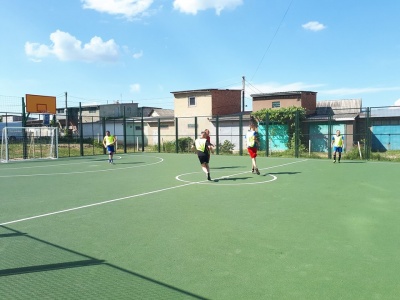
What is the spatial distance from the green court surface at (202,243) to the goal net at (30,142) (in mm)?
13414

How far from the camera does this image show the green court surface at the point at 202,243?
156 inches

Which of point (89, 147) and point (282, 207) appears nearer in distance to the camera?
point (282, 207)

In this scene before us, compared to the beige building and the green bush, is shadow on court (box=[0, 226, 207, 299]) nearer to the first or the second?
the green bush

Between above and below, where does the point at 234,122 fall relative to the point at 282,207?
above

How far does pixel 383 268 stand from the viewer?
439 cm

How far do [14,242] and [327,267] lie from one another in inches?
183

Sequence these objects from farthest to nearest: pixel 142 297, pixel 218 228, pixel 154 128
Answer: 1. pixel 154 128
2. pixel 218 228
3. pixel 142 297

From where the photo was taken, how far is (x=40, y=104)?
24016mm

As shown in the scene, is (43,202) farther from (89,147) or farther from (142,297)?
(89,147)

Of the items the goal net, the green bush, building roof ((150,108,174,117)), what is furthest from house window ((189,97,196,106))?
the goal net

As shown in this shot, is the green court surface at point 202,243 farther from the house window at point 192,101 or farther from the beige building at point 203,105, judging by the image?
the house window at point 192,101

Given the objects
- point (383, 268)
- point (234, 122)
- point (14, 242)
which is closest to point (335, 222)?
point (383, 268)

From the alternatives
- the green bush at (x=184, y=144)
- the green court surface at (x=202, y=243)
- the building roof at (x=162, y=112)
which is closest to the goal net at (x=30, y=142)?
the green bush at (x=184, y=144)

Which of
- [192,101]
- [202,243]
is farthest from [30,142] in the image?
[202,243]
